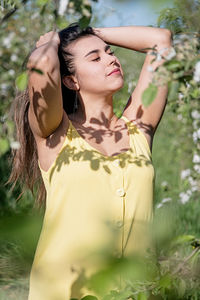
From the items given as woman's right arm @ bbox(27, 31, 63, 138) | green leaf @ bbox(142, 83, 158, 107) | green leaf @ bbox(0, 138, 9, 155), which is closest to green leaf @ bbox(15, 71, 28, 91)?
green leaf @ bbox(0, 138, 9, 155)

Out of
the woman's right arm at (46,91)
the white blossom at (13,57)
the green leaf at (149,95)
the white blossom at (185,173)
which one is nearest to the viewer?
the green leaf at (149,95)

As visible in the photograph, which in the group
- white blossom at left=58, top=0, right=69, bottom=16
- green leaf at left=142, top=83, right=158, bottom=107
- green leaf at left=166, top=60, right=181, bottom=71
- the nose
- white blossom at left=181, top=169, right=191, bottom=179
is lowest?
white blossom at left=181, top=169, right=191, bottom=179

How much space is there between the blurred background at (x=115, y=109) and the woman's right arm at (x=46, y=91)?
0.28ft

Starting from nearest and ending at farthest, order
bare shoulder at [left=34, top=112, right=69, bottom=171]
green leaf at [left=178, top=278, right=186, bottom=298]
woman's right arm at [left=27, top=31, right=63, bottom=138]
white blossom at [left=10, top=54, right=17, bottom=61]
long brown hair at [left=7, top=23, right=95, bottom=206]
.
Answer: green leaf at [left=178, top=278, right=186, bottom=298] < woman's right arm at [left=27, top=31, right=63, bottom=138] < bare shoulder at [left=34, top=112, right=69, bottom=171] < long brown hair at [left=7, top=23, right=95, bottom=206] < white blossom at [left=10, top=54, right=17, bottom=61]

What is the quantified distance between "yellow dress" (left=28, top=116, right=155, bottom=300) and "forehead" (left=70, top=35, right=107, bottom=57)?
0.36 m

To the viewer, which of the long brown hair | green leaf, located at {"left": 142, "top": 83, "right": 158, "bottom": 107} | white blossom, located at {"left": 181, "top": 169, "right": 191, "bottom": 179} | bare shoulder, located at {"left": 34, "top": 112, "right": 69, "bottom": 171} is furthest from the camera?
white blossom, located at {"left": 181, "top": 169, "right": 191, "bottom": 179}

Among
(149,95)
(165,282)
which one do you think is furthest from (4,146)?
(165,282)

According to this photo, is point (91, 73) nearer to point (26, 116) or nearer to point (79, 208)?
point (26, 116)

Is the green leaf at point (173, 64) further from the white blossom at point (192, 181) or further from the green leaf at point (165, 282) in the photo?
the white blossom at point (192, 181)

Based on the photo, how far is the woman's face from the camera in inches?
74.9

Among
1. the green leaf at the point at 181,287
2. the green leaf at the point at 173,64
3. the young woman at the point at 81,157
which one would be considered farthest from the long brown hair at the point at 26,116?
the green leaf at the point at 181,287

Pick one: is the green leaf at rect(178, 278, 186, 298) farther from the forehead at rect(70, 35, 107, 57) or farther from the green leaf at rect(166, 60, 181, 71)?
the forehead at rect(70, 35, 107, 57)

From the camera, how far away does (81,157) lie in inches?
72.7

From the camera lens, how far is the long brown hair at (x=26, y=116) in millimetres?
2061
